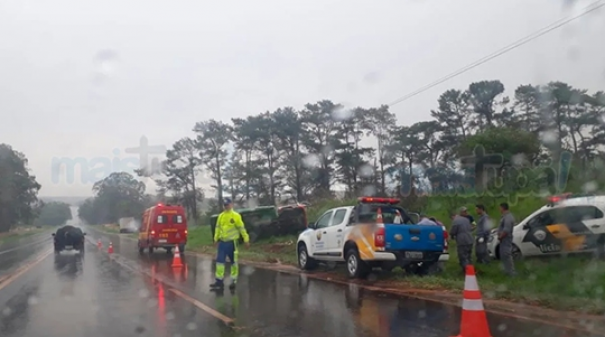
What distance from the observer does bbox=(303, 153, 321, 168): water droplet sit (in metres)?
47.0

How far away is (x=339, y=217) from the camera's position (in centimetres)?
1481

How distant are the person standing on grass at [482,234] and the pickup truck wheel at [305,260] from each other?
4509mm

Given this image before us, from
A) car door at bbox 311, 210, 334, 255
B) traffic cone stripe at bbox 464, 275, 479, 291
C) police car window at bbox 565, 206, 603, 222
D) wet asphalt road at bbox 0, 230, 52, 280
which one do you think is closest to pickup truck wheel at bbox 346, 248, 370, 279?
car door at bbox 311, 210, 334, 255

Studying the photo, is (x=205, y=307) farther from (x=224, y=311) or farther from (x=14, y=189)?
(x=14, y=189)

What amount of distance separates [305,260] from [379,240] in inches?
162

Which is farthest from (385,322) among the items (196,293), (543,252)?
(543,252)

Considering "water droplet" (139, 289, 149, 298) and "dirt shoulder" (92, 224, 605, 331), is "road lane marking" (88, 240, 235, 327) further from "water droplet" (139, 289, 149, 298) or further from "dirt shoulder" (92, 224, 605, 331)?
"dirt shoulder" (92, 224, 605, 331)

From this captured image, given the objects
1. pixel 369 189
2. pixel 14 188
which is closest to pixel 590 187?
pixel 369 189

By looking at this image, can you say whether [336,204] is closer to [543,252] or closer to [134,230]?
[543,252]

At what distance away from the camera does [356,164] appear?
44.1m

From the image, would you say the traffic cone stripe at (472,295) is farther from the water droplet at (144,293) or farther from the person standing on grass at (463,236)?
the water droplet at (144,293)

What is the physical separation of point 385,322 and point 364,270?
16.7 feet

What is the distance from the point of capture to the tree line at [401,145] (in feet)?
87.4

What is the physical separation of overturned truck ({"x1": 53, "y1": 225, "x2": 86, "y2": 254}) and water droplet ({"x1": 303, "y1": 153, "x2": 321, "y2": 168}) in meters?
21.4
